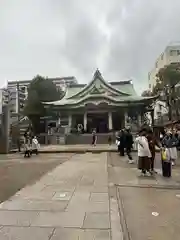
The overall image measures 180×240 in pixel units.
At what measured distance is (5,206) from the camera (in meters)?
5.20

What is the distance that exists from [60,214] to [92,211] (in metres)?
0.60

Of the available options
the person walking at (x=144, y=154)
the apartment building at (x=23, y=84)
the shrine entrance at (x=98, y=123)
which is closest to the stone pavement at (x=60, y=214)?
the person walking at (x=144, y=154)

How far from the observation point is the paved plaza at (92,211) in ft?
12.6

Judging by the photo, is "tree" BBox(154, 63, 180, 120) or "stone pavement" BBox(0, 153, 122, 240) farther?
"tree" BBox(154, 63, 180, 120)

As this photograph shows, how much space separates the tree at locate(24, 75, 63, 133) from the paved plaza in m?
38.7

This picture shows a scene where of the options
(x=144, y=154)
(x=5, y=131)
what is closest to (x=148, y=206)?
(x=144, y=154)

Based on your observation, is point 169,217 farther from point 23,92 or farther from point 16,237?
point 23,92

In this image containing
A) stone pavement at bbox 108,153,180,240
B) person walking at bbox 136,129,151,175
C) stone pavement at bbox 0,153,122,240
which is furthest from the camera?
person walking at bbox 136,129,151,175

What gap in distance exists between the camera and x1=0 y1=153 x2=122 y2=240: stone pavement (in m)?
3.78

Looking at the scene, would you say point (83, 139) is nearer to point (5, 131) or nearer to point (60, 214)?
point (5, 131)

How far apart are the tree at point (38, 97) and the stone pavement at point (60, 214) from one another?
128 feet

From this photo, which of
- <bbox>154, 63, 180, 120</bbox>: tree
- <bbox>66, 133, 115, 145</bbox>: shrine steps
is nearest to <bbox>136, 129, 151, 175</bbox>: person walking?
<bbox>66, 133, 115, 145</bbox>: shrine steps

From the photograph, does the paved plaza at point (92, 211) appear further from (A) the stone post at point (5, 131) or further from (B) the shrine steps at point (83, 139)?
(B) the shrine steps at point (83, 139)

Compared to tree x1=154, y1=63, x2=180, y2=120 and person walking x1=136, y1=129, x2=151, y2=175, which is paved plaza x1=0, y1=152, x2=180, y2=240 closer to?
person walking x1=136, y1=129, x2=151, y2=175
